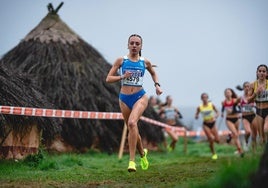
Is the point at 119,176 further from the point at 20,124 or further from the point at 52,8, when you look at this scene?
the point at 52,8

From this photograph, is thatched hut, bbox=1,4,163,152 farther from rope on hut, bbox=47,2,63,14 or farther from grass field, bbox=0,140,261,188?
grass field, bbox=0,140,261,188

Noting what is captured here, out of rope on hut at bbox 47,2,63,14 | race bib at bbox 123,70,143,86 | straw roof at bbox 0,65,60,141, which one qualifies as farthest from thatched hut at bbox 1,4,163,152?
race bib at bbox 123,70,143,86

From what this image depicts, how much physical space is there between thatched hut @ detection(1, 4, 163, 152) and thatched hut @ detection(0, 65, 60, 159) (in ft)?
10.2

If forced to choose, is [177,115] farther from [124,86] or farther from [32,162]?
[124,86]

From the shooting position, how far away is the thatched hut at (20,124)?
1045 centimetres

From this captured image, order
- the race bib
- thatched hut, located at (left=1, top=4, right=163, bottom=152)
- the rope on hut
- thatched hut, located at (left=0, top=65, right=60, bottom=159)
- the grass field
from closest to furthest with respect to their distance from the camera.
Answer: the grass field
the race bib
thatched hut, located at (left=0, top=65, right=60, bottom=159)
thatched hut, located at (left=1, top=4, right=163, bottom=152)
the rope on hut

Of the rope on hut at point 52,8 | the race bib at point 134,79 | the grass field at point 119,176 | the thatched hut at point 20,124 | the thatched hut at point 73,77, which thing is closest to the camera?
the grass field at point 119,176

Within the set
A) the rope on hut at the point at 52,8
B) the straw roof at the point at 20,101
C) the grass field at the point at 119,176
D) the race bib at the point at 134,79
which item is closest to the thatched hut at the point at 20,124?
the straw roof at the point at 20,101

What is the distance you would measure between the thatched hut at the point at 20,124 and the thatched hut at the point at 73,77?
3107mm

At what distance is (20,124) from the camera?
35.3 ft

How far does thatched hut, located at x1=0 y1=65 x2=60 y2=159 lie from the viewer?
10.4 m

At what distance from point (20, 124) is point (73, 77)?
18.4 ft

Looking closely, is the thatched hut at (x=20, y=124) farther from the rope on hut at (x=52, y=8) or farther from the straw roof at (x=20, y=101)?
the rope on hut at (x=52, y=8)

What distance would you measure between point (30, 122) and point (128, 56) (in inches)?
143
